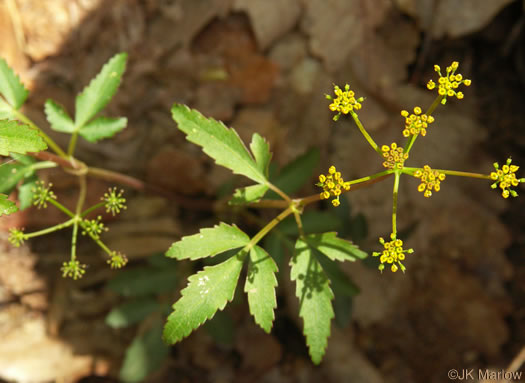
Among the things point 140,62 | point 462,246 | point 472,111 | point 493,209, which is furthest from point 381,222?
point 140,62

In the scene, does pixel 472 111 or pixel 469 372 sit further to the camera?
pixel 472 111

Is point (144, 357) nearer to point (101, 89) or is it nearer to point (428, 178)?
point (101, 89)

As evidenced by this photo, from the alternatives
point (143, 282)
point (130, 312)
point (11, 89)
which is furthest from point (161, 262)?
point (11, 89)

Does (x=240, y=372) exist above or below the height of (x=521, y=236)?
below

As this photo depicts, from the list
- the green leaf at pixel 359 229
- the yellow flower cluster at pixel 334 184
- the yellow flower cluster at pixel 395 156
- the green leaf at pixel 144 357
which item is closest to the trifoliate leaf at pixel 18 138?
the yellow flower cluster at pixel 334 184

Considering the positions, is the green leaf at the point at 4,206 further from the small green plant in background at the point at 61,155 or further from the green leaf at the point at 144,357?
the green leaf at the point at 144,357

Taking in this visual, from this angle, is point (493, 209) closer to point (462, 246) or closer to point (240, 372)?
point (462, 246)
